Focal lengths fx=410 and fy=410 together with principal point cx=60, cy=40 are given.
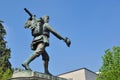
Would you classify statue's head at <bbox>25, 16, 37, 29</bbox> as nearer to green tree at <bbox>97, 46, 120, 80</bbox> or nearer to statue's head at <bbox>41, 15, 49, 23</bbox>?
statue's head at <bbox>41, 15, 49, 23</bbox>

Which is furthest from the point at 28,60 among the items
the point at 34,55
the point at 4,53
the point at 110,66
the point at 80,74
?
the point at 80,74

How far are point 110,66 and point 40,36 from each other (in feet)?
63.7

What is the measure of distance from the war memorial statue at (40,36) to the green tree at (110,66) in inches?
698

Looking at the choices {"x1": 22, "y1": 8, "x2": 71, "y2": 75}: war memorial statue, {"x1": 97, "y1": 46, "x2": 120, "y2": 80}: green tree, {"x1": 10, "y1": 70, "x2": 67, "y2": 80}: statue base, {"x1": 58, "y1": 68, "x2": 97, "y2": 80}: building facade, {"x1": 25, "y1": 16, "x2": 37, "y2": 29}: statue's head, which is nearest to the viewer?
{"x1": 10, "y1": 70, "x2": 67, "y2": 80}: statue base

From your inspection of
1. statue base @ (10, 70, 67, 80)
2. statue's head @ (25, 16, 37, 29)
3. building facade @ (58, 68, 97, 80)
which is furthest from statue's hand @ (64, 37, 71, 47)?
building facade @ (58, 68, 97, 80)

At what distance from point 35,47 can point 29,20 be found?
3.20 feet

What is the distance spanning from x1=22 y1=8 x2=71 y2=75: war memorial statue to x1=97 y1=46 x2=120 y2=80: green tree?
1772 centimetres

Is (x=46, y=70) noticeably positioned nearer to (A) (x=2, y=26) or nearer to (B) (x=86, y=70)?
(A) (x=2, y=26)

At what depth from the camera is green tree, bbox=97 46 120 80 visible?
99.0 feet

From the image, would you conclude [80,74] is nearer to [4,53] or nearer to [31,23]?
[4,53]

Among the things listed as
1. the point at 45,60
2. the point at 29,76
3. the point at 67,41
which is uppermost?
the point at 67,41

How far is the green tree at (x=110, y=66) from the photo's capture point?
30188 mm

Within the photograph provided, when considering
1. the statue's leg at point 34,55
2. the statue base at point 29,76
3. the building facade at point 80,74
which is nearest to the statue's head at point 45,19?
the statue's leg at point 34,55

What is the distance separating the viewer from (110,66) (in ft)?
103
